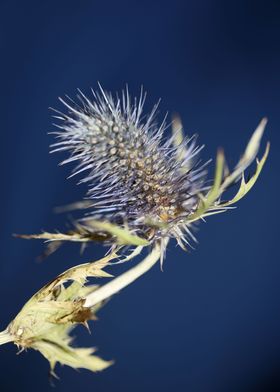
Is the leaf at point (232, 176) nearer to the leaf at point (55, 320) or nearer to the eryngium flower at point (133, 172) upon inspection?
the eryngium flower at point (133, 172)

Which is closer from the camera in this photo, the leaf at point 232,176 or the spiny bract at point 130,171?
the leaf at point 232,176

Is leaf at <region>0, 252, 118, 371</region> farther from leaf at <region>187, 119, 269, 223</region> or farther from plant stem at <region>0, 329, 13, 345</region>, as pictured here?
leaf at <region>187, 119, 269, 223</region>

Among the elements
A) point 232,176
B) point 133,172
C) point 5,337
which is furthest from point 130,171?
point 5,337

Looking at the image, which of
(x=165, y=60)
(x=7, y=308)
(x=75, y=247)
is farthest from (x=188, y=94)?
(x=7, y=308)

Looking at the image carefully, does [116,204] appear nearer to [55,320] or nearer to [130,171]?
[130,171]

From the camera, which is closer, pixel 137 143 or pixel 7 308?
pixel 137 143

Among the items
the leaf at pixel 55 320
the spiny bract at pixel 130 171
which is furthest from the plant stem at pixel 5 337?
the spiny bract at pixel 130 171

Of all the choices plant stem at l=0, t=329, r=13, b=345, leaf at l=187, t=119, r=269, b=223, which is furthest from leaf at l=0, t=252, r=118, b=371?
leaf at l=187, t=119, r=269, b=223

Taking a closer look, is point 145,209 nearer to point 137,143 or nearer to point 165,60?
point 137,143

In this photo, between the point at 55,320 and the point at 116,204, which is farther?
the point at 116,204
